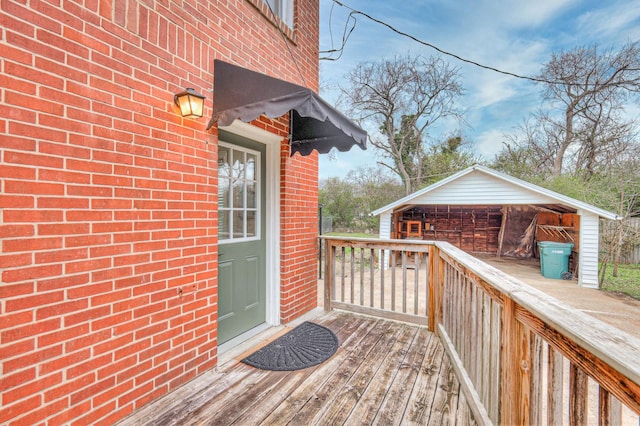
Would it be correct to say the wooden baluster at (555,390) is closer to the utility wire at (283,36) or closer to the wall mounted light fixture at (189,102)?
the wall mounted light fixture at (189,102)

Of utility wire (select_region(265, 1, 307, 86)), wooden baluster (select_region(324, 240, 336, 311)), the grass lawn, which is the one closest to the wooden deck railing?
wooden baluster (select_region(324, 240, 336, 311))

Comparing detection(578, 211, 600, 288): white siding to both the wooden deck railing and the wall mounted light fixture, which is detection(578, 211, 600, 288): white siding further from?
the wall mounted light fixture

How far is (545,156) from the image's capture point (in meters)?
15.0

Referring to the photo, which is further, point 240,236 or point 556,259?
point 556,259

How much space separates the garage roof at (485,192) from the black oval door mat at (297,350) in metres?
6.47

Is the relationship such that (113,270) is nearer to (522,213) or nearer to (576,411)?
(576,411)

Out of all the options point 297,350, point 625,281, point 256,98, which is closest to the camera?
point 256,98

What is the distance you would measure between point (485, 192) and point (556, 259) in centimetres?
260

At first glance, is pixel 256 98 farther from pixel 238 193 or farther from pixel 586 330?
pixel 586 330

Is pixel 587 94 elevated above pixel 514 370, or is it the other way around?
pixel 587 94

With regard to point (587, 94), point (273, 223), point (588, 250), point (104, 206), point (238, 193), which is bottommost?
point (588, 250)

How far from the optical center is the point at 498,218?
11.5 meters

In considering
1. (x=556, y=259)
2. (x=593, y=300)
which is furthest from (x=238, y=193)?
(x=556, y=259)

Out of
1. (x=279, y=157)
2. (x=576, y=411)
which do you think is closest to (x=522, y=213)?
(x=279, y=157)
